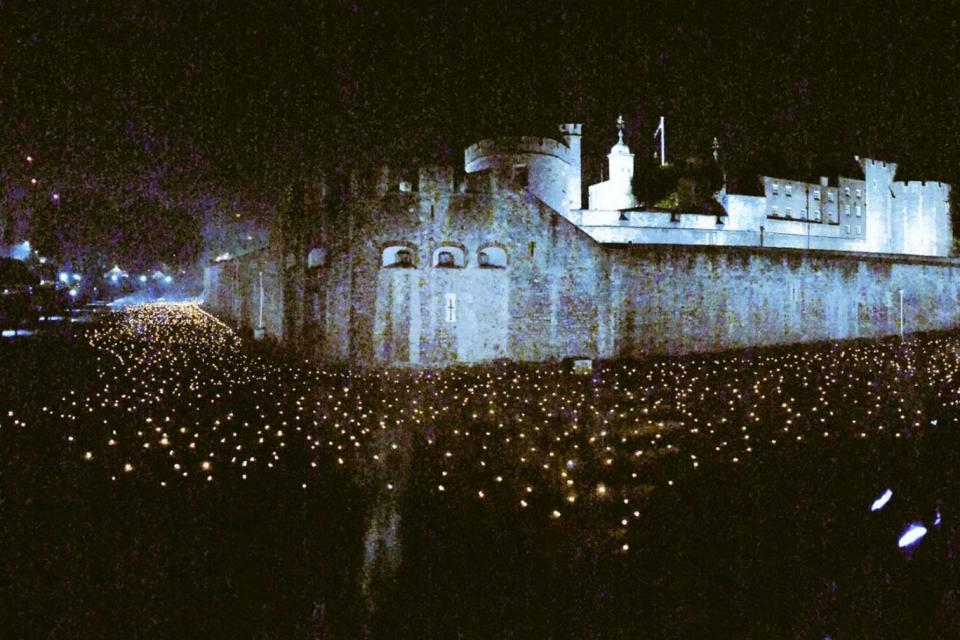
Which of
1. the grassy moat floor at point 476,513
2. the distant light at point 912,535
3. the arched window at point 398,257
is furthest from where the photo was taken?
the arched window at point 398,257

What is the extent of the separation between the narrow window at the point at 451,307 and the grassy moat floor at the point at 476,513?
3.46m

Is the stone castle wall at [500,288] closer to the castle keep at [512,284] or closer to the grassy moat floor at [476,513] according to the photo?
the castle keep at [512,284]

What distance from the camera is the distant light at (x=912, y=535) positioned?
5938 millimetres

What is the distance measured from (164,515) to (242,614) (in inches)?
91.7

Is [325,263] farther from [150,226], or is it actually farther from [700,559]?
[150,226]

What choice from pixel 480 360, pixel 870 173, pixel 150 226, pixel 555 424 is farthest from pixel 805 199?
pixel 150 226

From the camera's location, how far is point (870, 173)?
5791 cm

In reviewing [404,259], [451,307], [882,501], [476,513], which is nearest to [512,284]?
[451,307]

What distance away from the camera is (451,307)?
16.1 metres

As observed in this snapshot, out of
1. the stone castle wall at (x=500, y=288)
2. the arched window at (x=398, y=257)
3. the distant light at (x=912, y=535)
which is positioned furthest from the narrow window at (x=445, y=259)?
the distant light at (x=912, y=535)

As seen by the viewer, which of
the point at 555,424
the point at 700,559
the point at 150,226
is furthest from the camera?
the point at 150,226

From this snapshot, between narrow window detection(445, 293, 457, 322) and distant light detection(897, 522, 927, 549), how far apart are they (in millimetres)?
11253

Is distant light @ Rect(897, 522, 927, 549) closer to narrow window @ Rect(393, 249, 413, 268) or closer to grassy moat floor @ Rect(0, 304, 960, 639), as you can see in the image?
grassy moat floor @ Rect(0, 304, 960, 639)

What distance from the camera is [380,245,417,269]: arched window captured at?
15.9m
